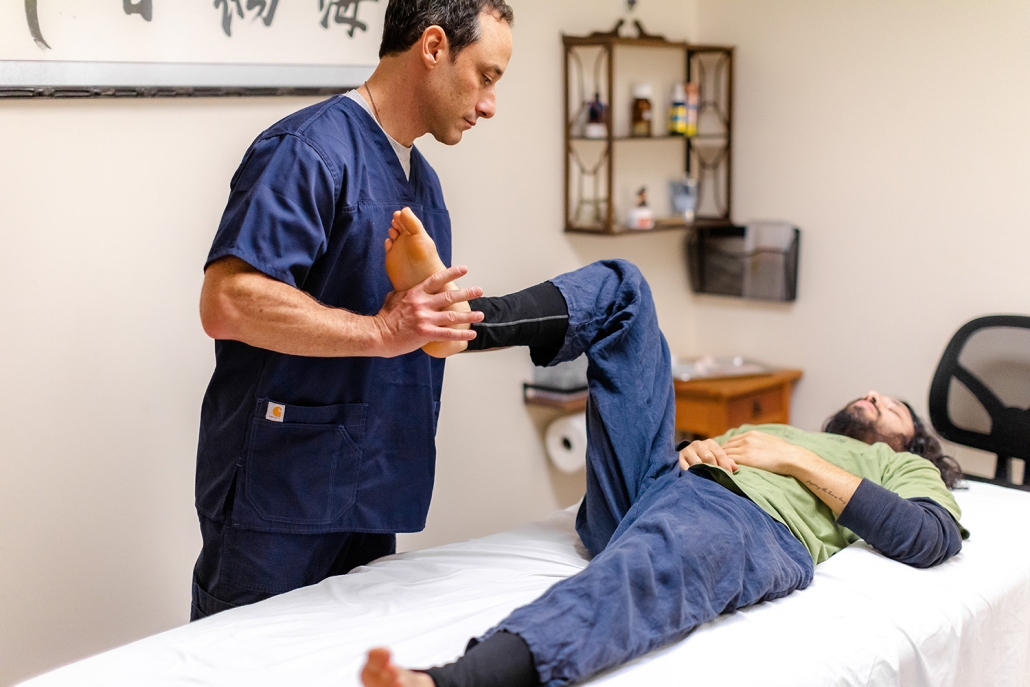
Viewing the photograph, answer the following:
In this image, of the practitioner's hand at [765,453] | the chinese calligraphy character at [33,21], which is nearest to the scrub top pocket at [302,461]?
the practitioner's hand at [765,453]

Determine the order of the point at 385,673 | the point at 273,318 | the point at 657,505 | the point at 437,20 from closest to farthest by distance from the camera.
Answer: the point at 385,673, the point at 273,318, the point at 437,20, the point at 657,505

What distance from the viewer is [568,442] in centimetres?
285

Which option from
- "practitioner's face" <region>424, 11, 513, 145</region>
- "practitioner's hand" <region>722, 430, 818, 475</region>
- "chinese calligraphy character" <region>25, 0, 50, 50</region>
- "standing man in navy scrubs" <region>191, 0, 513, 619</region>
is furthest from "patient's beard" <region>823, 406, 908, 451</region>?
"chinese calligraphy character" <region>25, 0, 50, 50</region>

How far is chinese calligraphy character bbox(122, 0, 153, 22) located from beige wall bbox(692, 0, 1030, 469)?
194cm

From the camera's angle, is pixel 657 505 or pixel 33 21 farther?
pixel 33 21

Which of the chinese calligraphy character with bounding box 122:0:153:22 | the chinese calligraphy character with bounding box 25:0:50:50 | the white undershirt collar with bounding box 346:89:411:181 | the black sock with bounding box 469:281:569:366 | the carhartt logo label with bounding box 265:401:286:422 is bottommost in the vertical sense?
the carhartt logo label with bounding box 265:401:286:422

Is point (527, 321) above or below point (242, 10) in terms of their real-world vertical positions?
below

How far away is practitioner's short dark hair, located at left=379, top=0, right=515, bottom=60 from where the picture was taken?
153 centimetres

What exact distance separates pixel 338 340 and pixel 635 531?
0.59m

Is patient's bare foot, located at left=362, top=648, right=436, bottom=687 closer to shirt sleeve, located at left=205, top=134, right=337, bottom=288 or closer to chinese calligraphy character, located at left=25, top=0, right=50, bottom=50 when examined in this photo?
shirt sleeve, located at left=205, top=134, right=337, bottom=288

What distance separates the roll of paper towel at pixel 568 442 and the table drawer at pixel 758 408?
18.0 inches

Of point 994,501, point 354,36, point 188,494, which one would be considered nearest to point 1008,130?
point 994,501

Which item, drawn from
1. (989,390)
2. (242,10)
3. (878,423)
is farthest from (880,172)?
(242,10)

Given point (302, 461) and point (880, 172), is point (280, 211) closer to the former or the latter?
point (302, 461)
